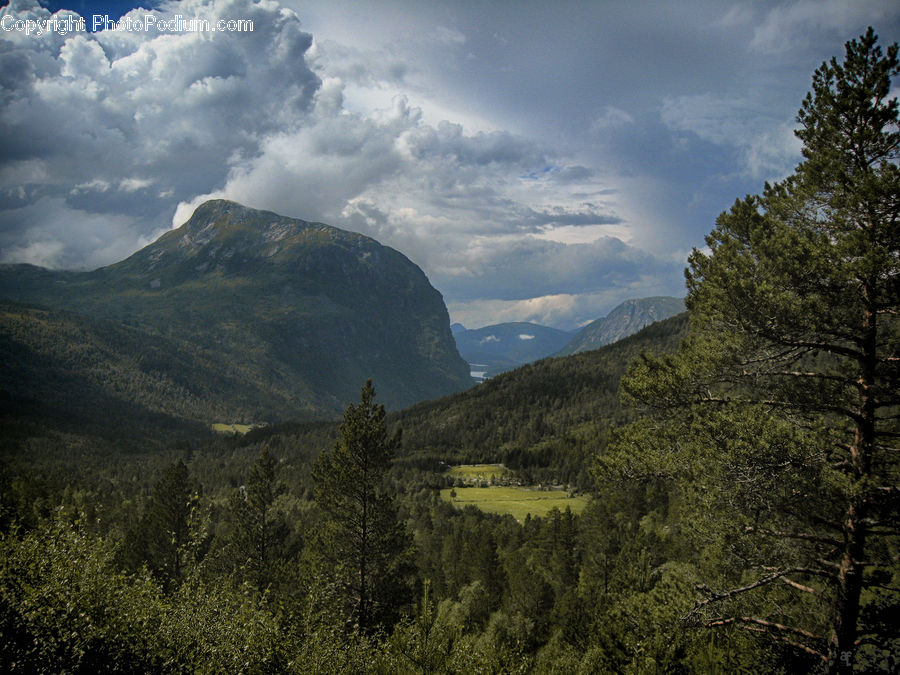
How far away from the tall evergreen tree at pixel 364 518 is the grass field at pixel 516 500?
77010 mm

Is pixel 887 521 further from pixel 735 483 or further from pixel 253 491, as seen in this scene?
pixel 253 491

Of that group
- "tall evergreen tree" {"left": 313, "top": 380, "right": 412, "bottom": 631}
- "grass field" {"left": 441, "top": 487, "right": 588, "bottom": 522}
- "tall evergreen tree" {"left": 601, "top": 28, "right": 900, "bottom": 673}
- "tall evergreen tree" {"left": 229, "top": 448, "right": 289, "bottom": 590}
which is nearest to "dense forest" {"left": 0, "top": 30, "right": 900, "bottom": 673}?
"tall evergreen tree" {"left": 601, "top": 28, "right": 900, "bottom": 673}

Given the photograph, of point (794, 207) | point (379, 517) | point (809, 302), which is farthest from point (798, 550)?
point (379, 517)

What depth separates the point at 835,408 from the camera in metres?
11.1

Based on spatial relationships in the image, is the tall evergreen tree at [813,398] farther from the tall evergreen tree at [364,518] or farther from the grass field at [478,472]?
the grass field at [478,472]

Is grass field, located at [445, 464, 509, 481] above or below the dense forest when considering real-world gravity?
below

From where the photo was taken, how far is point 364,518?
27078 mm

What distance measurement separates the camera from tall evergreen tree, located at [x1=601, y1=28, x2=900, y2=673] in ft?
34.1

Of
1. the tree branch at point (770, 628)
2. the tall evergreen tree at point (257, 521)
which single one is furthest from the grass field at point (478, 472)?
the tree branch at point (770, 628)

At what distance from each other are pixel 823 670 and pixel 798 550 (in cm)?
245

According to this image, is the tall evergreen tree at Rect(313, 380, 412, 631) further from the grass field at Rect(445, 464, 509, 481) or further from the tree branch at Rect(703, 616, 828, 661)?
the grass field at Rect(445, 464, 509, 481)

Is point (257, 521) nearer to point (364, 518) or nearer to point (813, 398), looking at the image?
point (364, 518)

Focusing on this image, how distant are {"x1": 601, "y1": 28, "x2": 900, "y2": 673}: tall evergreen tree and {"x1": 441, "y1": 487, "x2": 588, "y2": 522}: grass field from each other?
91.9m

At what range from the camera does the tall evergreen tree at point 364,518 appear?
26297 mm
